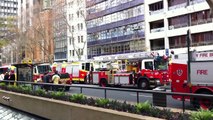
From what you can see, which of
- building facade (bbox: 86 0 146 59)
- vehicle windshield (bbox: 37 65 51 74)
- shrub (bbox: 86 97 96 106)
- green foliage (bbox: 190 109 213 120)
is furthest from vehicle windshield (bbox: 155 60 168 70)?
building facade (bbox: 86 0 146 59)

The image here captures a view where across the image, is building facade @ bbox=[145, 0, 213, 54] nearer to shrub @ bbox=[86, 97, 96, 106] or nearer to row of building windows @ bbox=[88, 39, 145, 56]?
row of building windows @ bbox=[88, 39, 145, 56]

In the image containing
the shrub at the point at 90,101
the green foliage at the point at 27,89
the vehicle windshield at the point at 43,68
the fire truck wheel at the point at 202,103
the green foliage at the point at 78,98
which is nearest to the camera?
the fire truck wheel at the point at 202,103

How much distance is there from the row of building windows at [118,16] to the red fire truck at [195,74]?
41617mm

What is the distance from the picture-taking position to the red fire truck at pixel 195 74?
13.2m

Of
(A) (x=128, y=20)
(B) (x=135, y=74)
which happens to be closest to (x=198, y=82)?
(B) (x=135, y=74)

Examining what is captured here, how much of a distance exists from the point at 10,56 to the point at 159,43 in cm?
6264

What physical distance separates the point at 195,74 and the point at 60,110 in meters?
5.97

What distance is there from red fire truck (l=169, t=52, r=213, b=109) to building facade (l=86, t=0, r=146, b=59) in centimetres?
3765

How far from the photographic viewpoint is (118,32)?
61.8 m

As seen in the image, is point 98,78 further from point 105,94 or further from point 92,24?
point 92,24

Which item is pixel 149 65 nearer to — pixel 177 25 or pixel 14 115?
pixel 14 115

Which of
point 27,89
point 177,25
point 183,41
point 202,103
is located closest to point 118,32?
point 177,25

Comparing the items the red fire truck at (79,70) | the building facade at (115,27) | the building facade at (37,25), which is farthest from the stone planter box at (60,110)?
the building facade at (37,25)

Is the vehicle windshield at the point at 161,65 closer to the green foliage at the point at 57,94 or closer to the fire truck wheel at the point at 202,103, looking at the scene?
the green foliage at the point at 57,94
